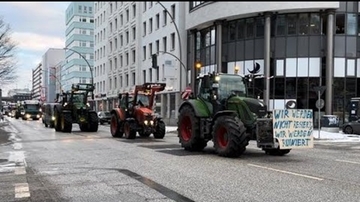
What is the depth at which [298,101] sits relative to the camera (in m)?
37.9

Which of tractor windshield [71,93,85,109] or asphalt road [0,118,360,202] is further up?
tractor windshield [71,93,85,109]

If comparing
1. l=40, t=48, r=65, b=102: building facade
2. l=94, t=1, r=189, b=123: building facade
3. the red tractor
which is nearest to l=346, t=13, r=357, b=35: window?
l=94, t=1, r=189, b=123: building facade

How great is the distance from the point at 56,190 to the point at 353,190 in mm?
5933

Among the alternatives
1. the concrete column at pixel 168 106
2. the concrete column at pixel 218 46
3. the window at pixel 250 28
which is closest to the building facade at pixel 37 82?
the concrete column at pixel 168 106

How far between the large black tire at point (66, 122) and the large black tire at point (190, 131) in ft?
49.1

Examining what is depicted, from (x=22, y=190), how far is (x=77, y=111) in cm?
2260

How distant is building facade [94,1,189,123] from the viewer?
48125 mm

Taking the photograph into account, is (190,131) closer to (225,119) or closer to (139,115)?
(225,119)

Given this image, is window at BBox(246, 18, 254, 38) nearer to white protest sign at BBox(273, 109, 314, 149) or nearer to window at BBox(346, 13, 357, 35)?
window at BBox(346, 13, 357, 35)

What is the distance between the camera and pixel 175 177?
35.0 feet

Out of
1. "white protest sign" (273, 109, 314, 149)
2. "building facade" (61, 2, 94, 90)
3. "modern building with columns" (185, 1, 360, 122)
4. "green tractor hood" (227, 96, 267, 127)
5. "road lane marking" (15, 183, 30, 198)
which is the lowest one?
"road lane marking" (15, 183, 30, 198)

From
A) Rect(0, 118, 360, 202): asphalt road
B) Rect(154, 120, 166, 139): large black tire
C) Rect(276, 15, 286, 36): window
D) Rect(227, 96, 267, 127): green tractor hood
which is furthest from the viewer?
Rect(276, 15, 286, 36): window

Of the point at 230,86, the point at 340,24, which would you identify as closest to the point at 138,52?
the point at 340,24

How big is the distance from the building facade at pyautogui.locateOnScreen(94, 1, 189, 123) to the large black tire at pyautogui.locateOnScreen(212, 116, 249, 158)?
68.3 feet
